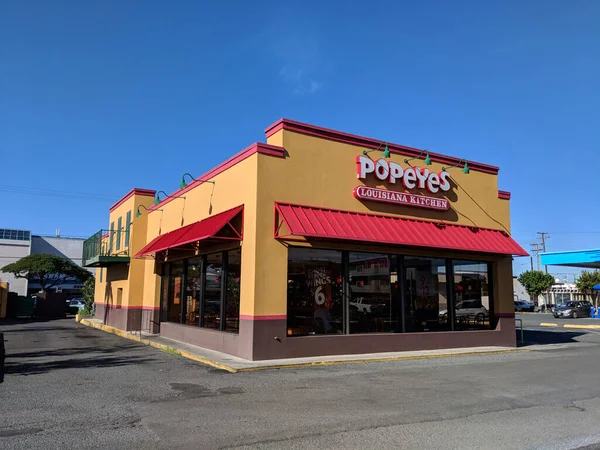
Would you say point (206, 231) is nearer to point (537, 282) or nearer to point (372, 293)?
point (372, 293)

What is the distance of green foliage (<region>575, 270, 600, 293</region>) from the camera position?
181 feet

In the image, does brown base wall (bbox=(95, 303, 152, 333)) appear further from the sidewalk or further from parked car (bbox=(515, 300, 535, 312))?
parked car (bbox=(515, 300, 535, 312))

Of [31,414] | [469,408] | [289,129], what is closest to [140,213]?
[289,129]

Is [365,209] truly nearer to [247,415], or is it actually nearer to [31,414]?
[247,415]

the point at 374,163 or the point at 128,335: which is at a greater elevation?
the point at 374,163

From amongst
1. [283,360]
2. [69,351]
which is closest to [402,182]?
[283,360]

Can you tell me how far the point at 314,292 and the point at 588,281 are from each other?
173 ft

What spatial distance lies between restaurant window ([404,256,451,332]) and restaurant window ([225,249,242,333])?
557cm

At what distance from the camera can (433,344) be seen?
16.2 meters

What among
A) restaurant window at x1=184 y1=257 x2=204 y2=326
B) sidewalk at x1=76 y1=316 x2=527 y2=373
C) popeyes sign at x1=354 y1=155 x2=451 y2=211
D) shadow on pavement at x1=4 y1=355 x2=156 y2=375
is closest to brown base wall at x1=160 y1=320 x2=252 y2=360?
sidewalk at x1=76 y1=316 x2=527 y2=373

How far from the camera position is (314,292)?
47.7 ft

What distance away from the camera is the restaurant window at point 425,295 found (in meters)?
16.4

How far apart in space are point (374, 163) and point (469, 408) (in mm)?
9280

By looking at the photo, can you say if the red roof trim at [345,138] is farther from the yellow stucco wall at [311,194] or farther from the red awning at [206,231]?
the red awning at [206,231]
